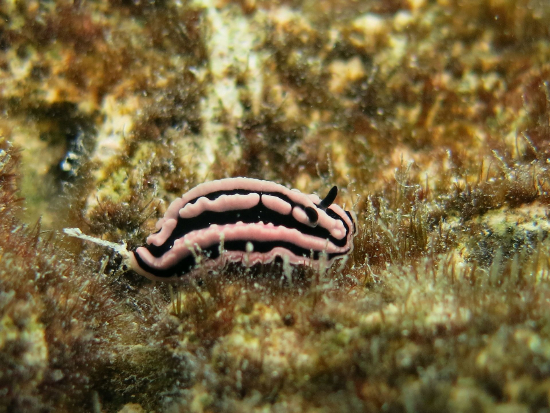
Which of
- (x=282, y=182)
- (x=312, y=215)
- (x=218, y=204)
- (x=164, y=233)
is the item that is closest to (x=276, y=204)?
(x=312, y=215)

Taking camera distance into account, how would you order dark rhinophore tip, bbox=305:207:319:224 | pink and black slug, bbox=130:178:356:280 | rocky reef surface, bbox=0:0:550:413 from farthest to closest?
dark rhinophore tip, bbox=305:207:319:224
pink and black slug, bbox=130:178:356:280
rocky reef surface, bbox=0:0:550:413

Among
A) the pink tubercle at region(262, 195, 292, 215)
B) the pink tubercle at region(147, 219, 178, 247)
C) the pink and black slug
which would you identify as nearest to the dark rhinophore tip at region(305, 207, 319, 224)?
the pink and black slug

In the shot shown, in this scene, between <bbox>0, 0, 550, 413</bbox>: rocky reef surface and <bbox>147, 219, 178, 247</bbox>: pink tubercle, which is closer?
<bbox>0, 0, 550, 413</bbox>: rocky reef surface

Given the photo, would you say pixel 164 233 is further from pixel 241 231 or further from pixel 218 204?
pixel 241 231

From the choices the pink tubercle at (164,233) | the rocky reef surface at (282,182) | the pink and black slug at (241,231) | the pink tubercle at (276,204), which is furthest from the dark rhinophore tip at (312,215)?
the pink tubercle at (164,233)

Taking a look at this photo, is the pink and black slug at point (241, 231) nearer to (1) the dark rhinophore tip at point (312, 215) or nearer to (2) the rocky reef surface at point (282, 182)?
(1) the dark rhinophore tip at point (312, 215)

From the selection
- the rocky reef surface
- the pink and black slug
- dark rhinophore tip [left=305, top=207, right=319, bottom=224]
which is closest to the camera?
the rocky reef surface

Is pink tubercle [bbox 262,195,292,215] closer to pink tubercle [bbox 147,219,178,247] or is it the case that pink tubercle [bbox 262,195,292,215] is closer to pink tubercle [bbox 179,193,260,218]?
pink tubercle [bbox 179,193,260,218]
